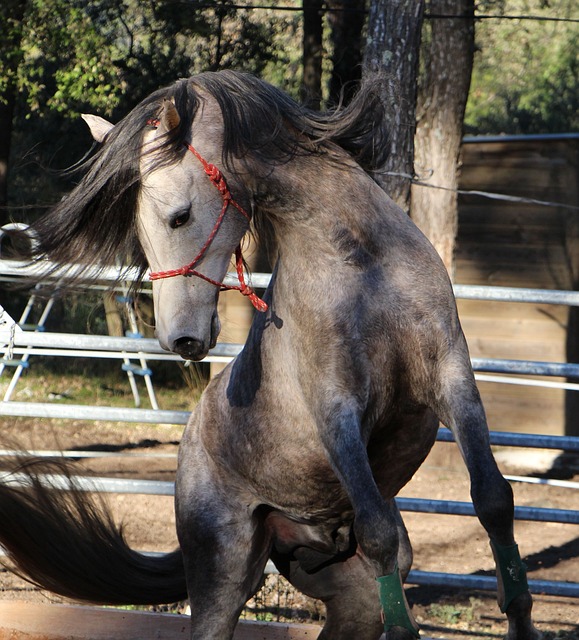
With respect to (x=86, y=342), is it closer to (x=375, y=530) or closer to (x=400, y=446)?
(x=400, y=446)

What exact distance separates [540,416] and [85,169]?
665 centimetres

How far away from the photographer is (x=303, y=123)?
2678 millimetres

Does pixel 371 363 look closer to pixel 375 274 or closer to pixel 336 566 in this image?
pixel 375 274

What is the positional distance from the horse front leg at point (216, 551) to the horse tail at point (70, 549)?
0.33 m

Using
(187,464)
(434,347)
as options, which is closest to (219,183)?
(434,347)

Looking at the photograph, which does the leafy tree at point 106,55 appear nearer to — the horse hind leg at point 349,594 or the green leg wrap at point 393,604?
the horse hind leg at point 349,594

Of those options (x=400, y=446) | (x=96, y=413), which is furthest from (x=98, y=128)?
(x=96, y=413)

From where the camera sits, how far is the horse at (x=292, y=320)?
2424 millimetres

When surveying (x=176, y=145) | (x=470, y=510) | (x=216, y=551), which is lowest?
(x=470, y=510)

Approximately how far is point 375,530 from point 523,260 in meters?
6.66

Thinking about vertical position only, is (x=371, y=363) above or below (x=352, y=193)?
below

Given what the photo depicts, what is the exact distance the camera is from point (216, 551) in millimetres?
2938

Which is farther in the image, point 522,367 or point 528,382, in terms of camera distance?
point 528,382

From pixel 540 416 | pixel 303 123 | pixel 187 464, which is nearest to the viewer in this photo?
→ pixel 303 123
